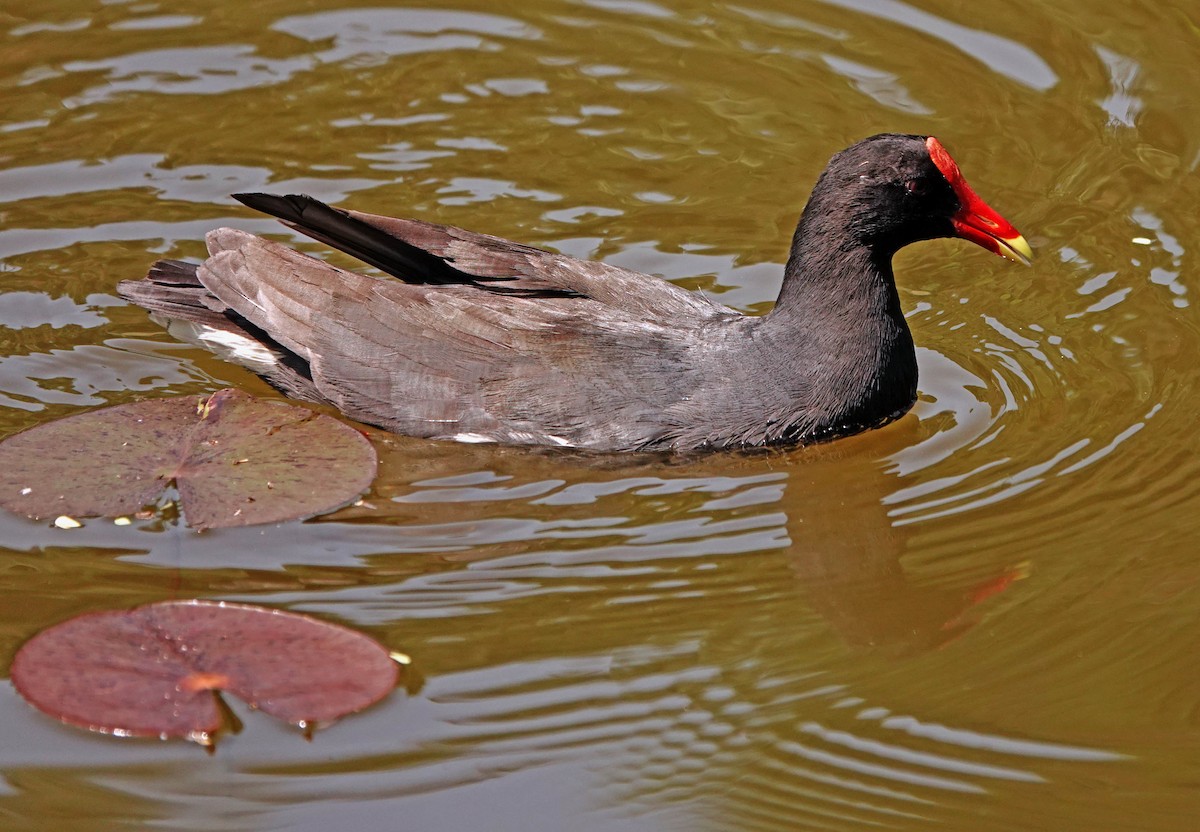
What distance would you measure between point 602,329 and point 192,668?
6.76 feet

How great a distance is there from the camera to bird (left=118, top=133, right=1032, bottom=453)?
561 centimetres

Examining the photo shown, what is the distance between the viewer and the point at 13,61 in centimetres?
830

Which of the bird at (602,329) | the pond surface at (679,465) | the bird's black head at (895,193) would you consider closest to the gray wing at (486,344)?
the bird at (602,329)

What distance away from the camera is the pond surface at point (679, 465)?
4008mm

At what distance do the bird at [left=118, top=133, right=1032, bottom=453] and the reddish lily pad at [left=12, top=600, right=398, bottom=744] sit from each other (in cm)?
144

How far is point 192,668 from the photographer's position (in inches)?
167

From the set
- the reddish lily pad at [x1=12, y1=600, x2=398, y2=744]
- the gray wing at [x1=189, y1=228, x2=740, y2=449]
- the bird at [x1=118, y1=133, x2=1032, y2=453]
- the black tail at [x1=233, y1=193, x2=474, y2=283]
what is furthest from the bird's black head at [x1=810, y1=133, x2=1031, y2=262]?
the reddish lily pad at [x1=12, y1=600, x2=398, y2=744]

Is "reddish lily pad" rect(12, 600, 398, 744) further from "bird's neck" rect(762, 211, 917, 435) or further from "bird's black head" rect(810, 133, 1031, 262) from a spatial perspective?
"bird's black head" rect(810, 133, 1031, 262)

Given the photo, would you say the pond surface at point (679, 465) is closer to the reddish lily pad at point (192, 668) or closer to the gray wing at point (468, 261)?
the reddish lily pad at point (192, 668)

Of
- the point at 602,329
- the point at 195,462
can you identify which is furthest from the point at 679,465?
the point at 195,462

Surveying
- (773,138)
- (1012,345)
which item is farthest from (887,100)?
(1012,345)

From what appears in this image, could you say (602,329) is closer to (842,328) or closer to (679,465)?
(679,465)

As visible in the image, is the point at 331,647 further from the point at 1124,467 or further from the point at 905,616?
the point at 1124,467

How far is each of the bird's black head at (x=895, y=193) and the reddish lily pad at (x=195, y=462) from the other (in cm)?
190
